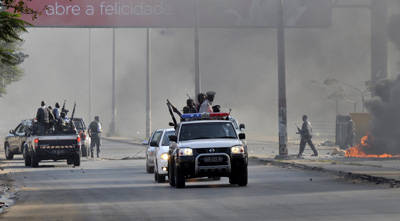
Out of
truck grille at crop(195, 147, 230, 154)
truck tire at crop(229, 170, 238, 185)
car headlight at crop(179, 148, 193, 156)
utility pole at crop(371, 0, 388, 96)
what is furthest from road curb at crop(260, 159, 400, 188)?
utility pole at crop(371, 0, 388, 96)

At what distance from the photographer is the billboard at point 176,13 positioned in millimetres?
46688

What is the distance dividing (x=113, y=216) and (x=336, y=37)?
71.6m

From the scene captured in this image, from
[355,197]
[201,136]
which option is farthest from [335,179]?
[355,197]

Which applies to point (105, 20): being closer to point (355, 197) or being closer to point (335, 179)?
point (335, 179)

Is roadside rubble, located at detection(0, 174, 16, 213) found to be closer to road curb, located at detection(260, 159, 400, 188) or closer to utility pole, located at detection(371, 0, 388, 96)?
road curb, located at detection(260, 159, 400, 188)

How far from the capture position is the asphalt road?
13.3 m

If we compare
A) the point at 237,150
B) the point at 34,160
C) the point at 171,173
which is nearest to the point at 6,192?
the point at 171,173

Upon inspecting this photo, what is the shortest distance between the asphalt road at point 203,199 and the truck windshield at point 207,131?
1.14 meters

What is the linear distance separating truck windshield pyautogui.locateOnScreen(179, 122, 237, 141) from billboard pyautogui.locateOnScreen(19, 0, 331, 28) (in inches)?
1072

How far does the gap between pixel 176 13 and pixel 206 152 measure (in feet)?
97.4

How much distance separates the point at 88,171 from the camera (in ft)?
91.8

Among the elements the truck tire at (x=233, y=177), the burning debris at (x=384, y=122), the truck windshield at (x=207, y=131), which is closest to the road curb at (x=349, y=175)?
the truck tire at (x=233, y=177)

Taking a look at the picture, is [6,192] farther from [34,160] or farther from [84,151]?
[84,151]

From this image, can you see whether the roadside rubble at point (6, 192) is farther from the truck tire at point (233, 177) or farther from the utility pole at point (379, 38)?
the utility pole at point (379, 38)
